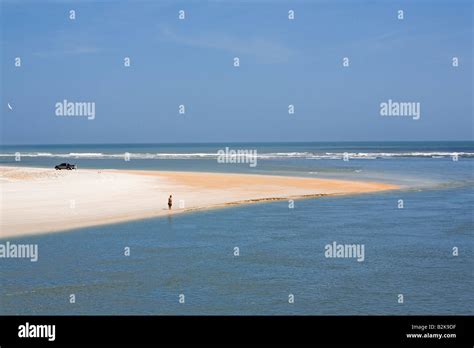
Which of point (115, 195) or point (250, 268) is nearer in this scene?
point (250, 268)

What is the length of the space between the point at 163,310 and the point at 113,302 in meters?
1.30

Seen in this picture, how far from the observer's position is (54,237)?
21516 mm

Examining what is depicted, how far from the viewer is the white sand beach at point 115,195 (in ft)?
83.0

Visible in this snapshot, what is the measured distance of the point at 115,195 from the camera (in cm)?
3403

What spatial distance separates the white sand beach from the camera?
25297 millimetres

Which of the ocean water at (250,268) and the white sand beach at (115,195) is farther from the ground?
the white sand beach at (115,195)

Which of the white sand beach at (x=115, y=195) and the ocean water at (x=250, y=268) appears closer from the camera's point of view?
the ocean water at (x=250, y=268)

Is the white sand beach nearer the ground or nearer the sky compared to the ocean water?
nearer the sky

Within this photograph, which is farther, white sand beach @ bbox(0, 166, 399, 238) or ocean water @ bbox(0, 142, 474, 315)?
white sand beach @ bbox(0, 166, 399, 238)

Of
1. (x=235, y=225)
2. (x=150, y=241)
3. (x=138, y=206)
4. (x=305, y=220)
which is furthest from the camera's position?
(x=138, y=206)

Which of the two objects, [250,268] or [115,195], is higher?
[115,195]

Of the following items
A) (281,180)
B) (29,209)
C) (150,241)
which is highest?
(281,180)
